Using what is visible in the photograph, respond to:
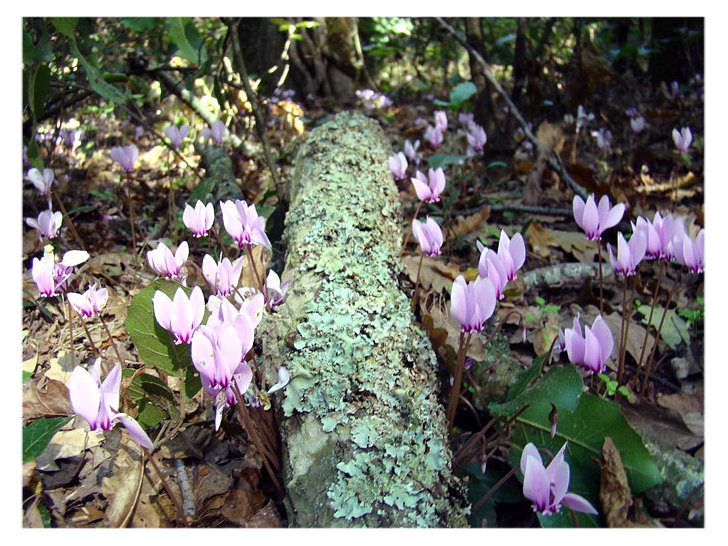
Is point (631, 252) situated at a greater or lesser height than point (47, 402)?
greater

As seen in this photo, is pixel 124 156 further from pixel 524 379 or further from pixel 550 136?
pixel 550 136

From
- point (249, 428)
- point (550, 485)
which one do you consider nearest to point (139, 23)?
point (249, 428)

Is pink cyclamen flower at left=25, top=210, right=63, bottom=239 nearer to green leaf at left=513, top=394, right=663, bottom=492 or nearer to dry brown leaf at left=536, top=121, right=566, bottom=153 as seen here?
green leaf at left=513, top=394, right=663, bottom=492

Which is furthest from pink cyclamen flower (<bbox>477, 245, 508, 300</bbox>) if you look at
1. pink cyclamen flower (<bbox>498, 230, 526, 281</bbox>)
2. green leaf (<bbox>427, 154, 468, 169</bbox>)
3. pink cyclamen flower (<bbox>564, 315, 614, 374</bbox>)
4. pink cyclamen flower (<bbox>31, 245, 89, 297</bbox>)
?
green leaf (<bbox>427, 154, 468, 169</bbox>)

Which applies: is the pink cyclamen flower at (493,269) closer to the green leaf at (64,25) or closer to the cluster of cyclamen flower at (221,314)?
the cluster of cyclamen flower at (221,314)

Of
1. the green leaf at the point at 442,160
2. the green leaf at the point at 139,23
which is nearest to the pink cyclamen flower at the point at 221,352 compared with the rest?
the green leaf at the point at 139,23
